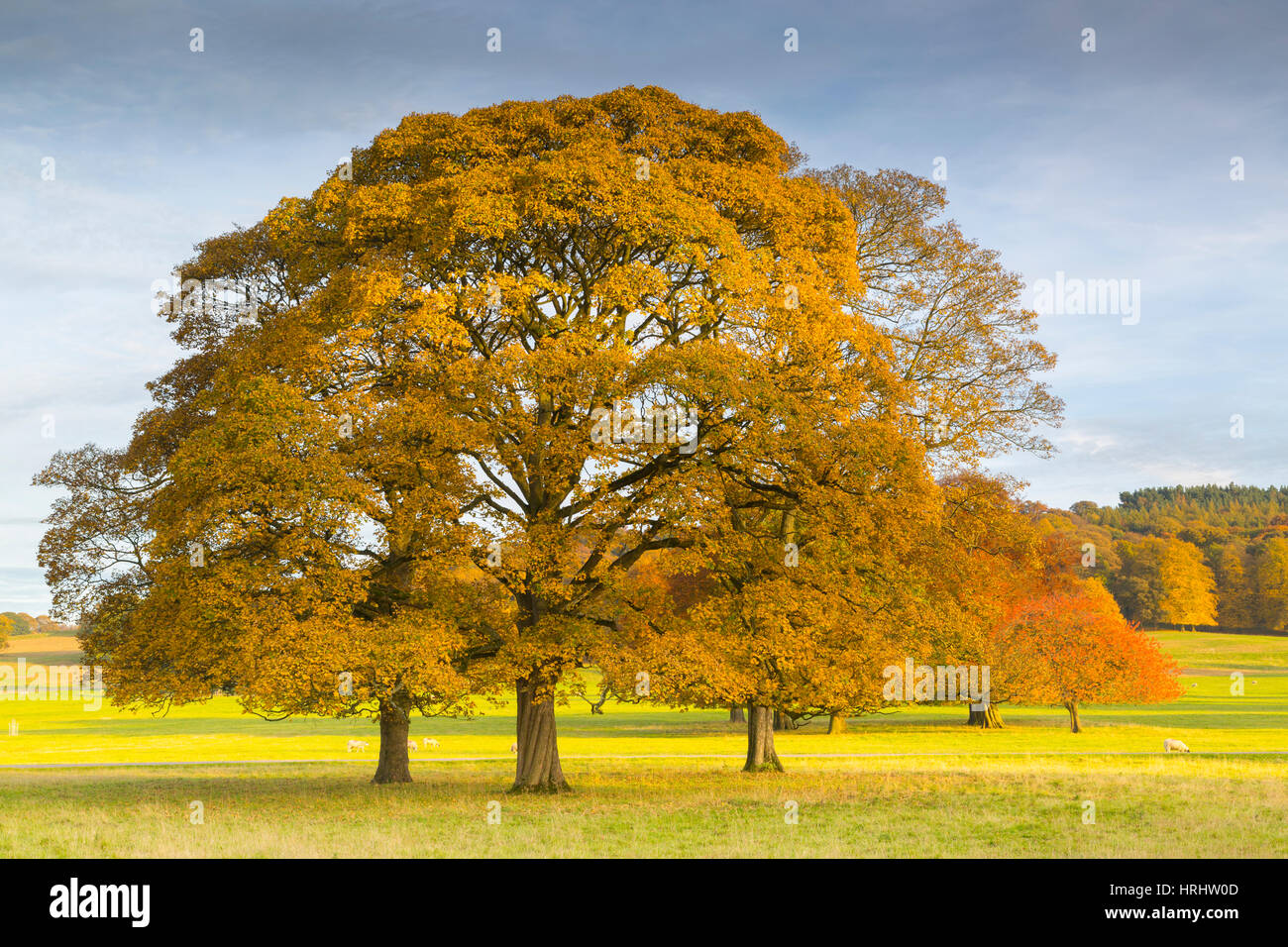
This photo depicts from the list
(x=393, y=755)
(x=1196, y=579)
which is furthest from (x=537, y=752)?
(x=1196, y=579)

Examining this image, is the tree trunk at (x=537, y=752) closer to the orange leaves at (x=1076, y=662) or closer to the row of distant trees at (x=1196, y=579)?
the orange leaves at (x=1076, y=662)

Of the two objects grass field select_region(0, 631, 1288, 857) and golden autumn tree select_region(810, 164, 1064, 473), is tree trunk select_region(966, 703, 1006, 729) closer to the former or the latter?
grass field select_region(0, 631, 1288, 857)

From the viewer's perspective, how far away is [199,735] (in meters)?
64.1

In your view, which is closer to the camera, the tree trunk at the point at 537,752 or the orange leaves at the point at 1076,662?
the tree trunk at the point at 537,752

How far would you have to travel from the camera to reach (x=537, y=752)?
25984mm

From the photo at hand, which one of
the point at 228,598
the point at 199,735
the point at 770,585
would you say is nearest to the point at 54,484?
the point at 228,598

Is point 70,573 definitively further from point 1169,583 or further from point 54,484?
point 1169,583
